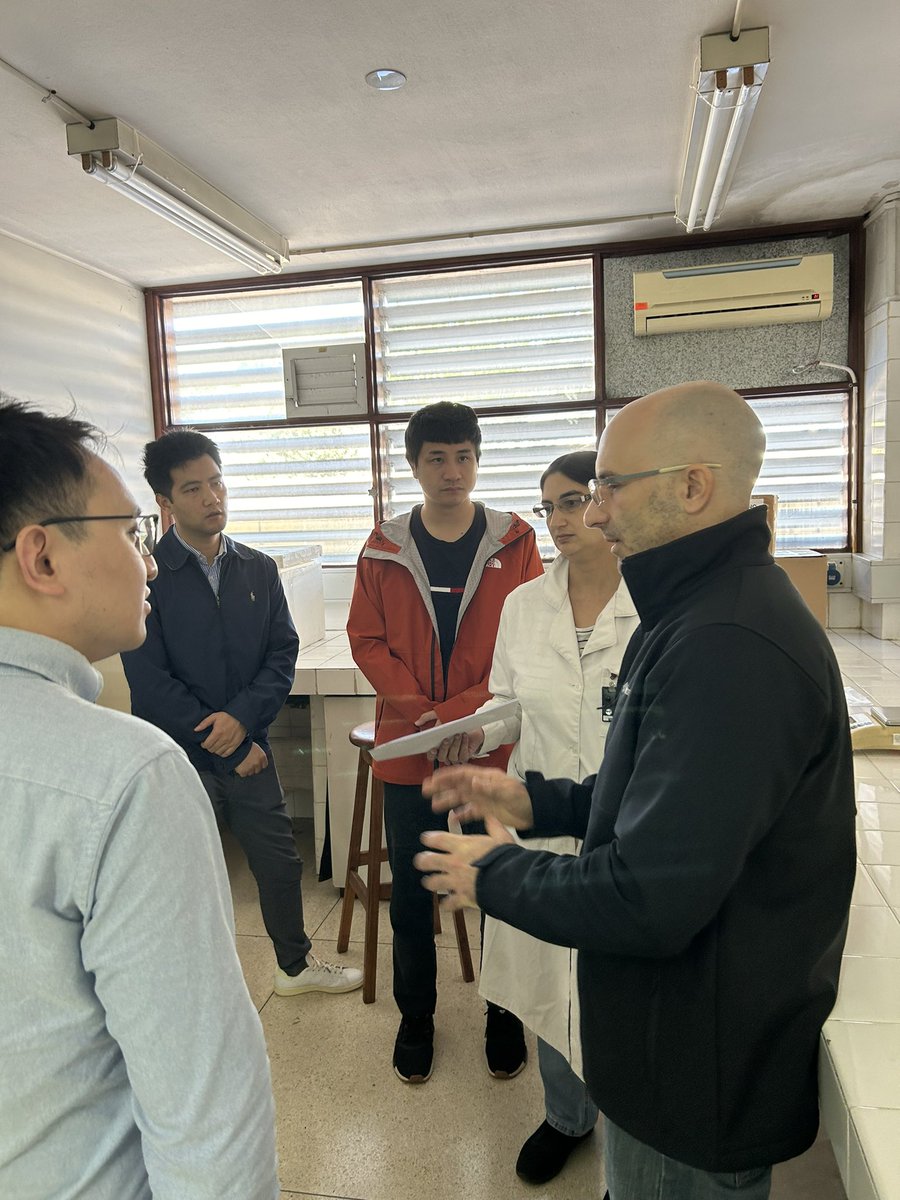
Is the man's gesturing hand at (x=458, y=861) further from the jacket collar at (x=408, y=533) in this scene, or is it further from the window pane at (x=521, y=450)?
the window pane at (x=521, y=450)

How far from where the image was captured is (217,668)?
2377mm

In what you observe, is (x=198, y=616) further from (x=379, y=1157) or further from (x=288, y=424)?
(x=288, y=424)

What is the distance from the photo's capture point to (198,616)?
92.8 inches

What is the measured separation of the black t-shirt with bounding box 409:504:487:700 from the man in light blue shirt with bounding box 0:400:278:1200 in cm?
147

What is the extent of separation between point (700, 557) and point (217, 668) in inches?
69.1

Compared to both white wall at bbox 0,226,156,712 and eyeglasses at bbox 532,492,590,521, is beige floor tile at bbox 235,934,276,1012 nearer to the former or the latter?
white wall at bbox 0,226,156,712

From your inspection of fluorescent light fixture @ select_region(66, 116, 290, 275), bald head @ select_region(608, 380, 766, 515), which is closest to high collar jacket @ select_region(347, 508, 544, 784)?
bald head @ select_region(608, 380, 766, 515)

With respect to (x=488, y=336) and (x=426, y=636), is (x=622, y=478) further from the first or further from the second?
(x=488, y=336)

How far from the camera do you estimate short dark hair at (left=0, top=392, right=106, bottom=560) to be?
29.5 inches

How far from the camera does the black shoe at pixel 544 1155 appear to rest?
178 centimetres

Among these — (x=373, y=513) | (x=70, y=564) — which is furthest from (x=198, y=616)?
(x=373, y=513)

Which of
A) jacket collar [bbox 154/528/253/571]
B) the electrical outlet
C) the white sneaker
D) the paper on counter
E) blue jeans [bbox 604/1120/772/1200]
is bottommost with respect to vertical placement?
the white sneaker

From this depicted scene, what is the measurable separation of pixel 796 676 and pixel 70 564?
763 millimetres

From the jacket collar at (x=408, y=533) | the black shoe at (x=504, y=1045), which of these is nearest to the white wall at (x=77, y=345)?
the jacket collar at (x=408, y=533)
